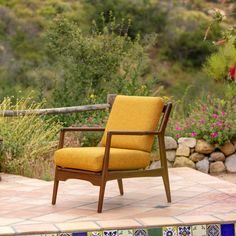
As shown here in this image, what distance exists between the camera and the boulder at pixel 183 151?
8.90 meters

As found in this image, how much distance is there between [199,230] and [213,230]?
4.0 inches

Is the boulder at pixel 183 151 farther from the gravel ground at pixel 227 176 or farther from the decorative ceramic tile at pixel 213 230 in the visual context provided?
the decorative ceramic tile at pixel 213 230

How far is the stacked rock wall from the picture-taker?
890 centimetres

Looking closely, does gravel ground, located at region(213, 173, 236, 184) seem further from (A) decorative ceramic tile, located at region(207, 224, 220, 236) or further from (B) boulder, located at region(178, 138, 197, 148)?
(A) decorative ceramic tile, located at region(207, 224, 220, 236)

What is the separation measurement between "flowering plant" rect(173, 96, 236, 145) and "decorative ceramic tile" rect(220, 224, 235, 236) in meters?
3.95

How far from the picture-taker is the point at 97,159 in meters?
5.20

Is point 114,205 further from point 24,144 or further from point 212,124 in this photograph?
point 212,124

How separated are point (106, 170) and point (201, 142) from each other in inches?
154

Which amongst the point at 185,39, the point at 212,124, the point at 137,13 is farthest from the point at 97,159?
the point at 137,13

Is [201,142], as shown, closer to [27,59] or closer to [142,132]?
[142,132]

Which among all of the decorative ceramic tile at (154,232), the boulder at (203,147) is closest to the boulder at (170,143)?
the boulder at (203,147)

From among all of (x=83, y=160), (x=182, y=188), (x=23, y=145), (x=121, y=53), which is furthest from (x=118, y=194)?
(x=121, y=53)

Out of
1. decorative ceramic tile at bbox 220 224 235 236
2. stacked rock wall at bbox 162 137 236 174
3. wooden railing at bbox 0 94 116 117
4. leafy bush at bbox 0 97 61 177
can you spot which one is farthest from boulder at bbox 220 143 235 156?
decorative ceramic tile at bbox 220 224 235 236

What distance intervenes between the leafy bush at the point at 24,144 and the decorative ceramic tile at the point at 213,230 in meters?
3.46
